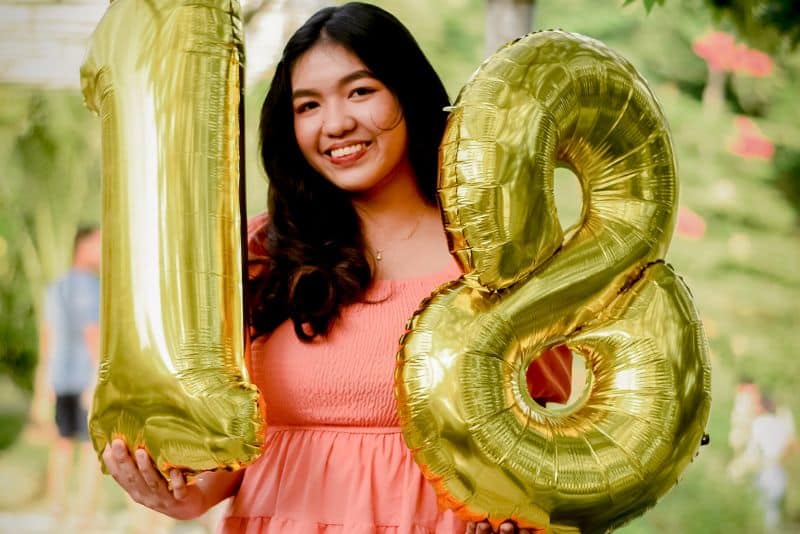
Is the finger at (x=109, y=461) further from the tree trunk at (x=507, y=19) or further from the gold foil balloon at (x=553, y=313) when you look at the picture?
the tree trunk at (x=507, y=19)

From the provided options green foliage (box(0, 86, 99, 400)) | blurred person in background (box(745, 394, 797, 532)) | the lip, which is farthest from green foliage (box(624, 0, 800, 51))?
green foliage (box(0, 86, 99, 400))

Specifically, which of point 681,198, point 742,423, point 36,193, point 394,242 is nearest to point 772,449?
point 742,423

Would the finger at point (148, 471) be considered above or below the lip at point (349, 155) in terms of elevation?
below

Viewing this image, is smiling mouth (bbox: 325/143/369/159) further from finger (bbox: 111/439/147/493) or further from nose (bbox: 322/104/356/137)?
finger (bbox: 111/439/147/493)

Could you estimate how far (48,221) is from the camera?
385 centimetres

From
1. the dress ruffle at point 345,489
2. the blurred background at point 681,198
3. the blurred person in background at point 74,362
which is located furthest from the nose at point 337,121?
the blurred person in background at point 74,362

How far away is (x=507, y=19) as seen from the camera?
2.36m

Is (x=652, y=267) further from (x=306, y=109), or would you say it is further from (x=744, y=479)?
(x=744, y=479)

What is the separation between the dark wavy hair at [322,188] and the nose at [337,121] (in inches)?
2.7

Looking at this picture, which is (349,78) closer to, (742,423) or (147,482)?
(147,482)

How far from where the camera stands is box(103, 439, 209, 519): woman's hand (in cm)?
122

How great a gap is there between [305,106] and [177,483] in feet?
1.61

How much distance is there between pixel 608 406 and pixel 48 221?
9.94 ft

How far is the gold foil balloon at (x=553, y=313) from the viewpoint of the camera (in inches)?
45.6
